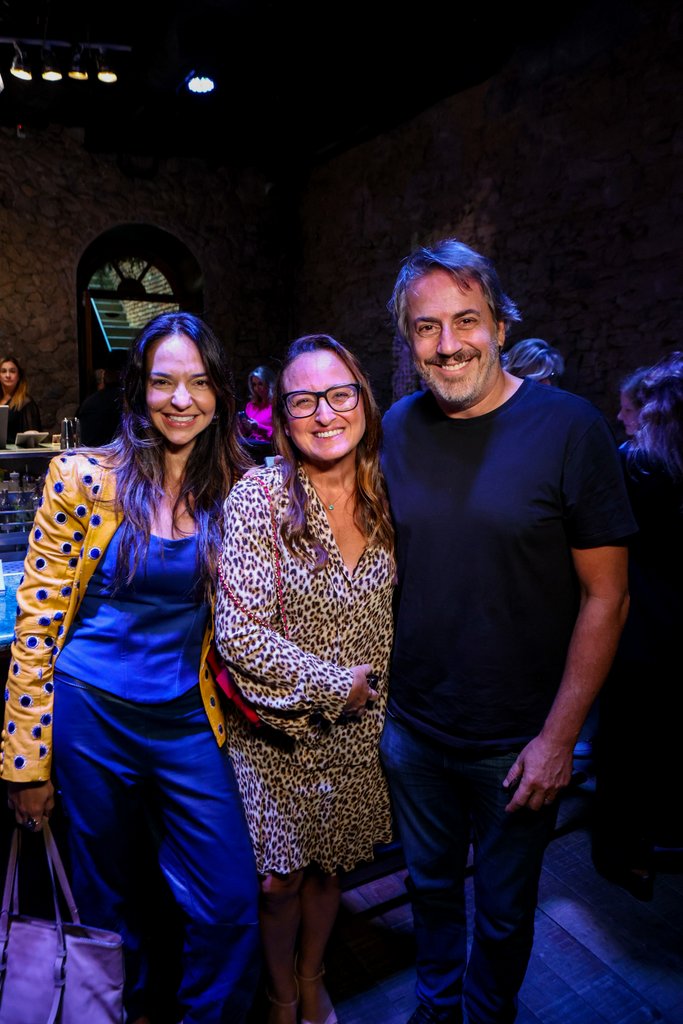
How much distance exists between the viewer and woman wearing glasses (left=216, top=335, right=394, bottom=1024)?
5.00 ft

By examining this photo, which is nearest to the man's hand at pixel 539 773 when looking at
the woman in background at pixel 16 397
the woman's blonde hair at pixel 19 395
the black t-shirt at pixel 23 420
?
the black t-shirt at pixel 23 420

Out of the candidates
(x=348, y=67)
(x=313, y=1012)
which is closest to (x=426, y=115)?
(x=348, y=67)

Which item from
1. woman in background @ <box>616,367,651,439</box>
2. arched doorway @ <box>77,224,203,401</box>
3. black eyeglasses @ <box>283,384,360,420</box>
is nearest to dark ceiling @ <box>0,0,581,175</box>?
arched doorway @ <box>77,224,203,401</box>

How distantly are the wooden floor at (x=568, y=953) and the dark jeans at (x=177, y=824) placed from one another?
472 mm

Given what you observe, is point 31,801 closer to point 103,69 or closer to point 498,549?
point 498,549

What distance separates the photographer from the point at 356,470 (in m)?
1.72

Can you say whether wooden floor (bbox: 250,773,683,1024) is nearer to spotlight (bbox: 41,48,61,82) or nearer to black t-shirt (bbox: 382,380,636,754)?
black t-shirt (bbox: 382,380,636,754)

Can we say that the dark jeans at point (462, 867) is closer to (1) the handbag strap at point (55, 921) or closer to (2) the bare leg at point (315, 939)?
(2) the bare leg at point (315, 939)

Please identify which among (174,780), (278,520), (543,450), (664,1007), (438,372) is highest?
(438,372)

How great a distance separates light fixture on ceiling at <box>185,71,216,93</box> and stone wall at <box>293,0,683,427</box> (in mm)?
1740

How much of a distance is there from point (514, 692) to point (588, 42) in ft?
17.7

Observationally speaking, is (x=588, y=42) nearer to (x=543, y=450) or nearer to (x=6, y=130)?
(x=543, y=450)

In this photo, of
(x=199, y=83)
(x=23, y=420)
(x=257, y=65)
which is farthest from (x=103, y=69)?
(x=23, y=420)

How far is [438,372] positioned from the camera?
1.59 meters
